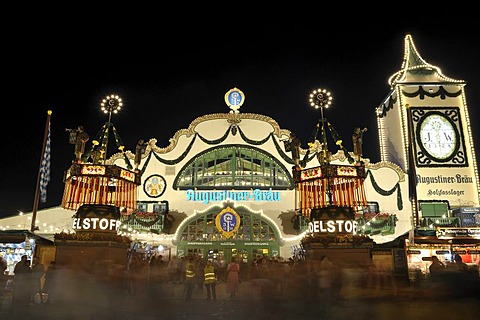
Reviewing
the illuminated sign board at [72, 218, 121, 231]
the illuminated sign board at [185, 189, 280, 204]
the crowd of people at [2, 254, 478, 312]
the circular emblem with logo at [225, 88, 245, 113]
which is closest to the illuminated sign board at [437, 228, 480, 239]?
the crowd of people at [2, 254, 478, 312]

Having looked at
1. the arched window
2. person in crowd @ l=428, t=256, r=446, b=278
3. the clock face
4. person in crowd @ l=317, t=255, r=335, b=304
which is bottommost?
person in crowd @ l=317, t=255, r=335, b=304

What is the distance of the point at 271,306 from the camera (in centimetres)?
1207

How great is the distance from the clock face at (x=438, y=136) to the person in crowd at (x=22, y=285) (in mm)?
30424

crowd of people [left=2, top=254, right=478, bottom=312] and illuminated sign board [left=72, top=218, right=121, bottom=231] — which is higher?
illuminated sign board [left=72, top=218, right=121, bottom=231]

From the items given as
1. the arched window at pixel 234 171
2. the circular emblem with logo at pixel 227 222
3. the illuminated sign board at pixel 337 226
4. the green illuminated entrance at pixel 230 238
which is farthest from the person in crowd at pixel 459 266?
the circular emblem with logo at pixel 227 222

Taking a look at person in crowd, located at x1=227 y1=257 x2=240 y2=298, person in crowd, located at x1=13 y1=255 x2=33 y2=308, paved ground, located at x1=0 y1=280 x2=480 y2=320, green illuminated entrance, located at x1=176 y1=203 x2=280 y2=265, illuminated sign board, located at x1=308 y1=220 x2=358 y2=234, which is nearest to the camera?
paved ground, located at x1=0 y1=280 x2=480 y2=320

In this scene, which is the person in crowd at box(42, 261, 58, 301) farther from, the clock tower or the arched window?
the clock tower

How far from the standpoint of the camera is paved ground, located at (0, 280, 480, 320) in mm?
10336

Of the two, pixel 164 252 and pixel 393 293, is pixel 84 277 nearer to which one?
pixel 393 293

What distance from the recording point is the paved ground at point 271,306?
10336mm

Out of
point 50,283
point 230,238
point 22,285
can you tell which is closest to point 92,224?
point 50,283

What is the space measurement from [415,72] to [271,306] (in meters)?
30.7

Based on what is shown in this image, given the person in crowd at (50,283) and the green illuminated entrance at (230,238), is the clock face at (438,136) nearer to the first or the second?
the green illuminated entrance at (230,238)

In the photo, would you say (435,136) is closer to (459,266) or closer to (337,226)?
(337,226)
